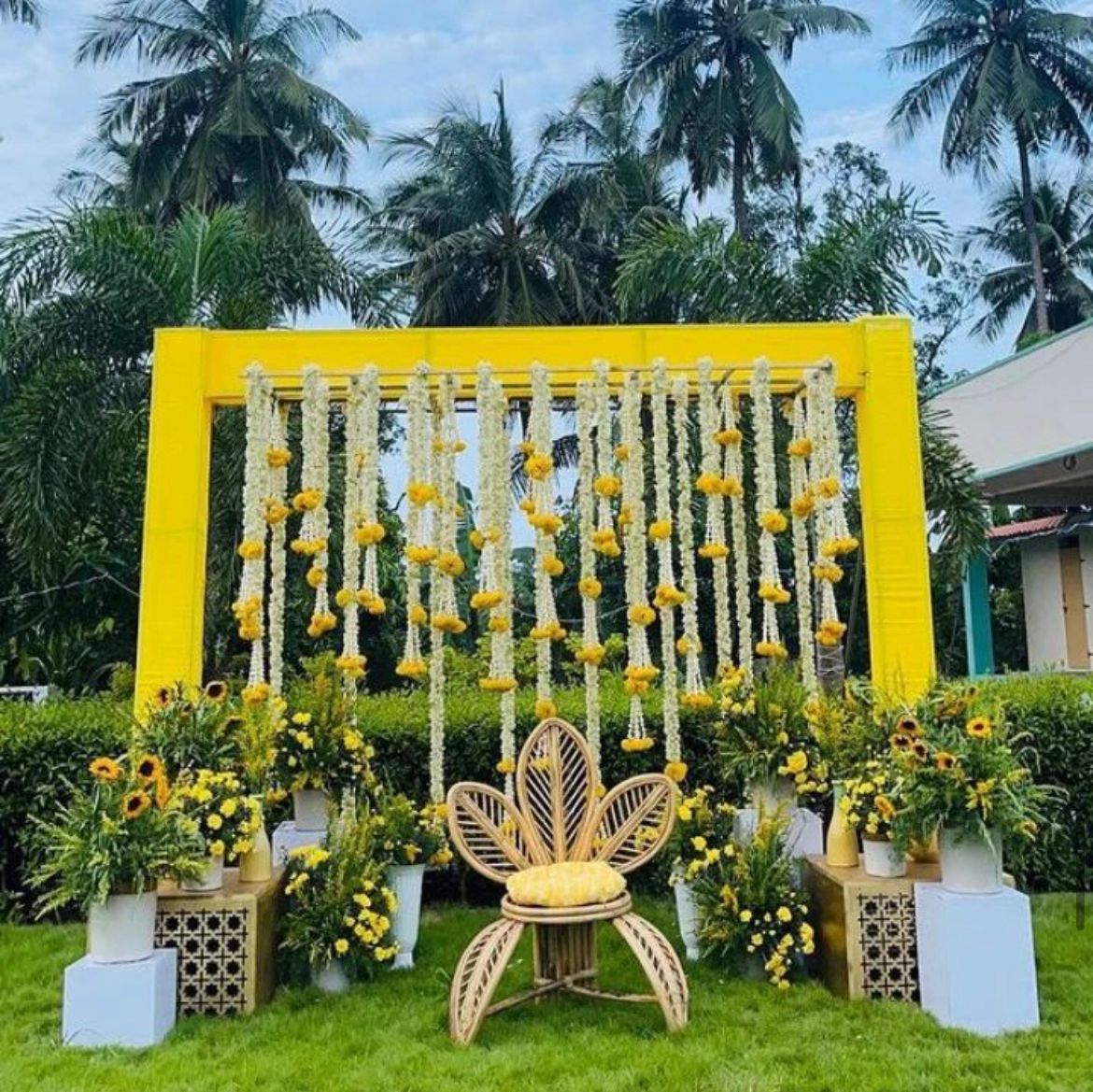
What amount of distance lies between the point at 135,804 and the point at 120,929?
0.36 metres

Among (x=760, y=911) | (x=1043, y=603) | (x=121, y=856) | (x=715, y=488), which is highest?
(x=1043, y=603)

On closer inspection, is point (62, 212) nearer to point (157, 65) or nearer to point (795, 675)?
point (795, 675)

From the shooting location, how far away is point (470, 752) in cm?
451

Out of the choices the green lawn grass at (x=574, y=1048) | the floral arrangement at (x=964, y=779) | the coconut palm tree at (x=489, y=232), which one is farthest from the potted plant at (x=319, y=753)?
the coconut palm tree at (x=489, y=232)

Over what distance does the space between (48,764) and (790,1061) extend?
129 inches

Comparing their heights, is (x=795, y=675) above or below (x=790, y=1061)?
above

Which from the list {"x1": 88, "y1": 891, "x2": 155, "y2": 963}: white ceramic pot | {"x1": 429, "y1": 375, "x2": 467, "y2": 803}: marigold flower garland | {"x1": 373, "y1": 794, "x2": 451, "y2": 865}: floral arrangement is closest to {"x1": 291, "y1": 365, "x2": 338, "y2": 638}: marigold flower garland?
{"x1": 429, "y1": 375, "x2": 467, "y2": 803}: marigold flower garland

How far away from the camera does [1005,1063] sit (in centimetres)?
260

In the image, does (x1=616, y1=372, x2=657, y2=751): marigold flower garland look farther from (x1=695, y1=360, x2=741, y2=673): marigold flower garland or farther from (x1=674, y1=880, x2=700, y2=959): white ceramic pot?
(x1=674, y1=880, x2=700, y2=959): white ceramic pot

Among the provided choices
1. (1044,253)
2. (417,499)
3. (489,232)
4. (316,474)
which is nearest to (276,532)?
(316,474)

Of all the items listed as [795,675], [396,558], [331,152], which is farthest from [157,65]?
[795,675]

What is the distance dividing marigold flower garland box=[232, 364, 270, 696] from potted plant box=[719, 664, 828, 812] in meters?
1.78

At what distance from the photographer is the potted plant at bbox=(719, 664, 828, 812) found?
11.7 feet

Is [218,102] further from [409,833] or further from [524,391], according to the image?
[409,833]
